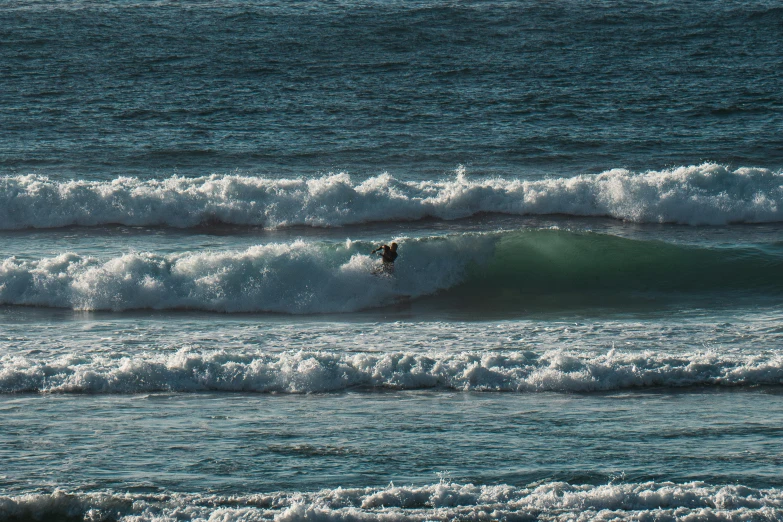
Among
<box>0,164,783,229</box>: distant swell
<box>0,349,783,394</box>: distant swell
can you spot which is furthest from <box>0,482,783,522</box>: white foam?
<box>0,164,783,229</box>: distant swell

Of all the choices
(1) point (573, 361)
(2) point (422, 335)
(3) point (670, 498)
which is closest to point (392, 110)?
(2) point (422, 335)

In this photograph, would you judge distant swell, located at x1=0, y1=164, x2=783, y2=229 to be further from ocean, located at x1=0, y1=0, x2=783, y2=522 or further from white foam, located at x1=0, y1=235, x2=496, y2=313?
white foam, located at x1=0, y1=235, x2=496, y2=313

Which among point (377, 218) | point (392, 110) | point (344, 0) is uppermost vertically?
point (344, 0)

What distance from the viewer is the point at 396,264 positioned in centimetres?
1559

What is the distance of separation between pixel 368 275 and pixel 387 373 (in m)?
4.65

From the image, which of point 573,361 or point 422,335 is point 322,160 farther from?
point 573,361

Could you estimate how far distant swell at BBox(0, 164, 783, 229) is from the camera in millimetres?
19312

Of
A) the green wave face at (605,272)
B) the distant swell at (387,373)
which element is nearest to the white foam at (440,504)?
the distant swell at (387,373)

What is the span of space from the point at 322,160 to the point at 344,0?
50.2 ft

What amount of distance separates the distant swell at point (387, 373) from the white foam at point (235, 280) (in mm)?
3480

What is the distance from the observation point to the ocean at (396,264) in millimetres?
8094

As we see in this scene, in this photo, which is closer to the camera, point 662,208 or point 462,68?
point 662,208

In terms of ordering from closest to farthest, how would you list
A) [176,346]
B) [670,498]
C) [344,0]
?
[670,498]
[176,346]
[344,0]

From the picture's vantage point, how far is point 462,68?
29016mm
